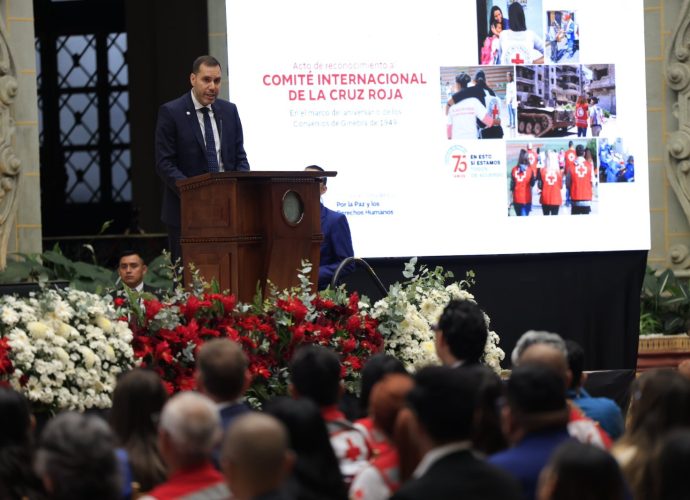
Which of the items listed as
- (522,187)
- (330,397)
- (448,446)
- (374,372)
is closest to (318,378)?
(330,397)

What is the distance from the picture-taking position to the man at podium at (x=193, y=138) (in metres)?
6.95

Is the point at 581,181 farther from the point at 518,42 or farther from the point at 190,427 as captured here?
the point at 190,427

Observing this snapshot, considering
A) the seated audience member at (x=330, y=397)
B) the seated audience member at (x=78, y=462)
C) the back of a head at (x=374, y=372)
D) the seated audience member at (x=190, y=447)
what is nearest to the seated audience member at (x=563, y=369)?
the back of a head at (x=374, y=372)

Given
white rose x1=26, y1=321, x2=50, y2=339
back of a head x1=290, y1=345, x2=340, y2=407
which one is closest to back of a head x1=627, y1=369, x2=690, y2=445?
back of a head x1=290, y1=345, x2=340, y2=407

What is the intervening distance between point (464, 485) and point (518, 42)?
24.5 ft

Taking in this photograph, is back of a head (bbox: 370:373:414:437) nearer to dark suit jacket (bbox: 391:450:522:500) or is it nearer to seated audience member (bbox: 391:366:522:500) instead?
seated audience member (bbox: 391:366:522:500)

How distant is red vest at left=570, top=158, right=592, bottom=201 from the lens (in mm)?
10276

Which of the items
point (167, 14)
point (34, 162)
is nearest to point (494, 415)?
point (34, 162)

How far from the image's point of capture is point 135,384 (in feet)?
13.0

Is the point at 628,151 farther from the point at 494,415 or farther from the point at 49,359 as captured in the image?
the point at 494,415

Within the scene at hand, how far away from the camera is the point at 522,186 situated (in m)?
10.2

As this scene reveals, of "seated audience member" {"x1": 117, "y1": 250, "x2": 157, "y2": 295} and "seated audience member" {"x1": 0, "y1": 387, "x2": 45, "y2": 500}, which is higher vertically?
"seated audience member" {"x1": 117, "y1": 250, "x2": 157, "y2": 295}

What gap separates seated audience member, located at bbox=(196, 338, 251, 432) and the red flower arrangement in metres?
1.79

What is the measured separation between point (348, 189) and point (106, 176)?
5334 millimetres
